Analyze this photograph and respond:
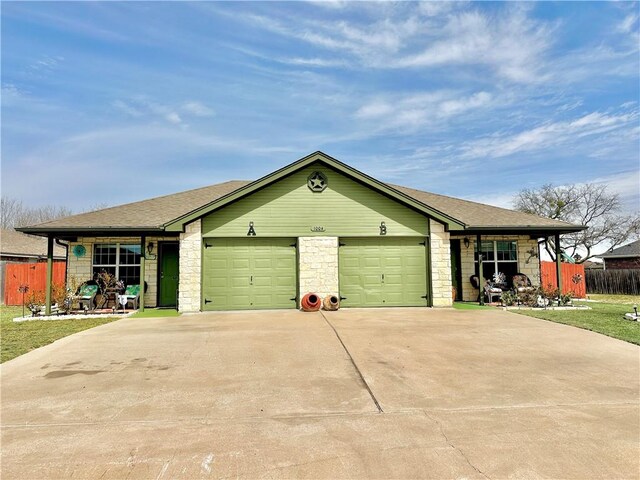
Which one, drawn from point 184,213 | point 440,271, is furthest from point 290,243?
point 440,271

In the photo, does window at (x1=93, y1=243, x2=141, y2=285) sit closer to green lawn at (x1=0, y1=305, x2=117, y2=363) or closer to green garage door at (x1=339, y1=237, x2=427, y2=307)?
green lawn at (x1=0, y1=305, x2=117, y2=363)

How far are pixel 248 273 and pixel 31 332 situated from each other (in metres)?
6.01

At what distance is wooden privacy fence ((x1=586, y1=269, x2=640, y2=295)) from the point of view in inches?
906

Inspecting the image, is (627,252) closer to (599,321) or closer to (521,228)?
(521,228)

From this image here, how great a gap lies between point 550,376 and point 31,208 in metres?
62.7

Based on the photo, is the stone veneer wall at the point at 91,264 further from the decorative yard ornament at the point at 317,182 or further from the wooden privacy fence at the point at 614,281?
the wooden privacy fence at the point at 614,281

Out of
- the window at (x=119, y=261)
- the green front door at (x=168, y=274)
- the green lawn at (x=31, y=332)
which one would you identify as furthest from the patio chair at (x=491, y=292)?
the window at (x=119, y=261)

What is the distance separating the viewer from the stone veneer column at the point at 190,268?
1202 centimetres

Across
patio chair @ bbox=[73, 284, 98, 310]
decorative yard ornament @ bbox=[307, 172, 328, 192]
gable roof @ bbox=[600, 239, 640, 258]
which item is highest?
decorative yard ornament @ bbox=[307, 172, 328, 192]

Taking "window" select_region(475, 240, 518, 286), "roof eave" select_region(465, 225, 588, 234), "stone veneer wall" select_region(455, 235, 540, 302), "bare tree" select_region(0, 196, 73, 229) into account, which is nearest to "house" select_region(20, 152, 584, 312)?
"roof eave" select_region(465, 225, 588, 234)

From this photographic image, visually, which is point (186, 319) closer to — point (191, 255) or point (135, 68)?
point (191, 255)

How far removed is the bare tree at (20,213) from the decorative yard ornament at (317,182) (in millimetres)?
49864

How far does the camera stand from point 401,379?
528 cm

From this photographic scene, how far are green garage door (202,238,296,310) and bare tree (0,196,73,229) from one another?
48226 mm
